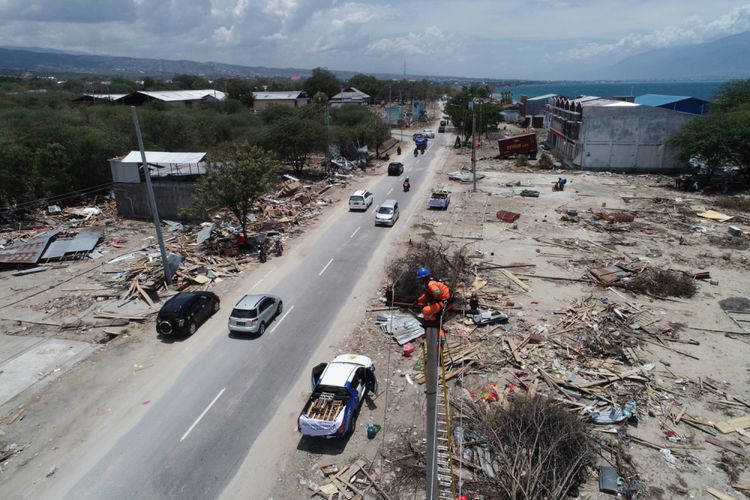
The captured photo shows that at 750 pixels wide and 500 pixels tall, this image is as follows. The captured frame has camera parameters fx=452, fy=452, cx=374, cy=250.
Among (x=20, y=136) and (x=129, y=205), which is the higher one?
(x=20, y=136)

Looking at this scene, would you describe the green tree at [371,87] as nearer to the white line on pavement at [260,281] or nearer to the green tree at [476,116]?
the green tree at [476,116]

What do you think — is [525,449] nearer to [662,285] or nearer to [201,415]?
[201,415]

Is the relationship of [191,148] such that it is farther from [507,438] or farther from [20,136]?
[507,438]

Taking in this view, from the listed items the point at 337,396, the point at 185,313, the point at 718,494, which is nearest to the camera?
the point at 718,494

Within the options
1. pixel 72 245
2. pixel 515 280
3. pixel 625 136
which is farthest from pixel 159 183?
pixel 625 136

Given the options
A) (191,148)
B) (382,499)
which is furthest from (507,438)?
(191,148)

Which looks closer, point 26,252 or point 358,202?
point 26,252

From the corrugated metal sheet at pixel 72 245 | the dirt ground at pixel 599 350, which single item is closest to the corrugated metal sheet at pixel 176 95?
the corrugated metal sheet at pixel 72 245
